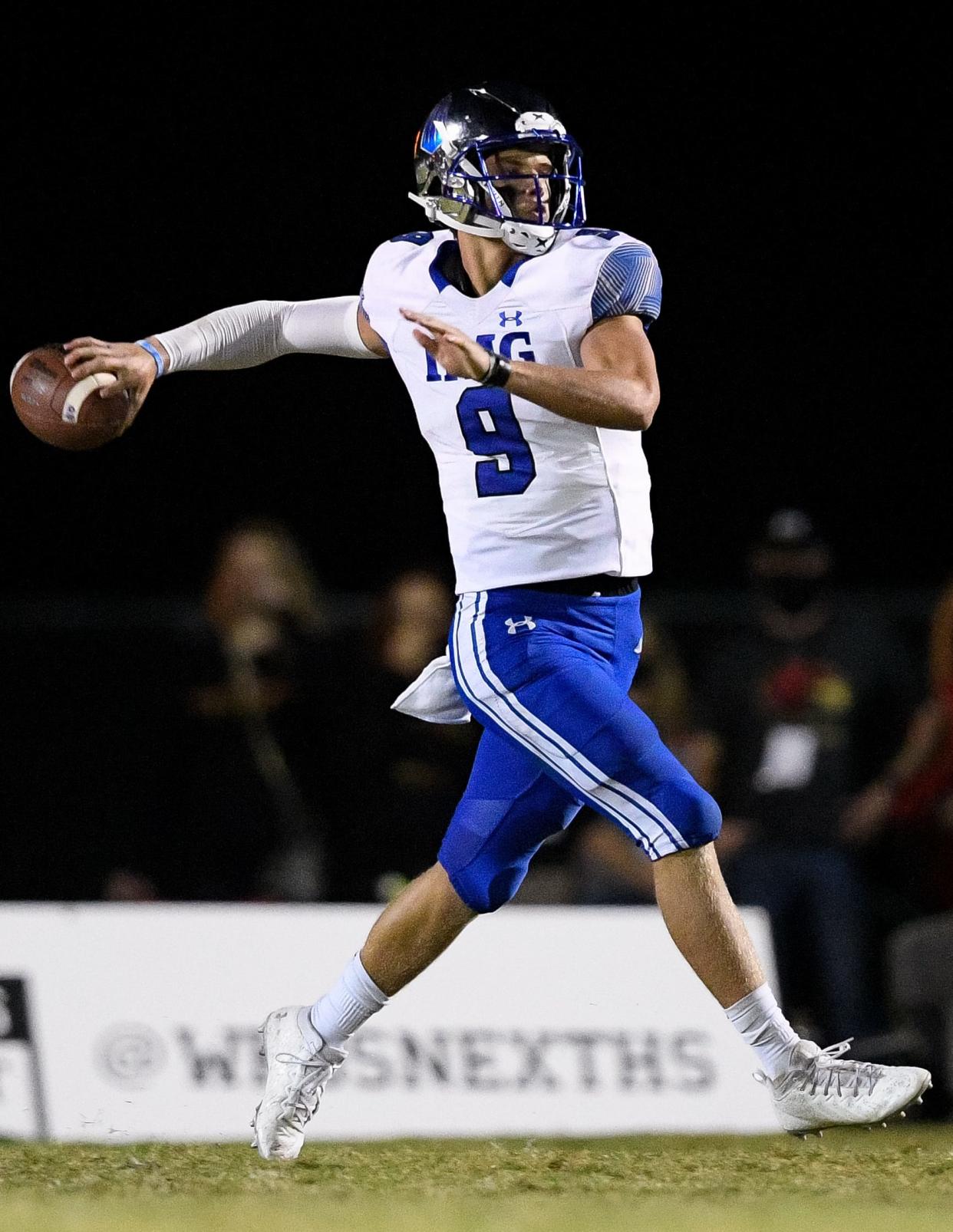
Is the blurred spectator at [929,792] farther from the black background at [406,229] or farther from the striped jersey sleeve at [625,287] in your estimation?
the black background at [406,229]

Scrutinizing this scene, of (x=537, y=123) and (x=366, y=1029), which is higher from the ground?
(x=537, y=123)

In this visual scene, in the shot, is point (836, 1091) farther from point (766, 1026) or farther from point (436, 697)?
point (436, 697)

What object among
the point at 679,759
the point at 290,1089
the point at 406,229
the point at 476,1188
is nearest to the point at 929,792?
the point at 679,759

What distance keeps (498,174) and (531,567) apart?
833mm

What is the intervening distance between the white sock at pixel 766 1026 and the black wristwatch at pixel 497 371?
1319mm

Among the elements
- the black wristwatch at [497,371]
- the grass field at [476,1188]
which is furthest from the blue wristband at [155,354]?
the grass field at [476,1188]

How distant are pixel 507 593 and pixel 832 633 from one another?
2.99m

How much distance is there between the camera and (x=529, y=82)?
9.33 m

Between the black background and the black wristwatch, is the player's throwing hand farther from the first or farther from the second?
the black background

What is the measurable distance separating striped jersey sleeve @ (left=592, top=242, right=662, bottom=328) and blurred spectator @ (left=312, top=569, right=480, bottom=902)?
2952 mm

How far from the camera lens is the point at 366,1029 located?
5.65m

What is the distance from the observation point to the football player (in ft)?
12.7

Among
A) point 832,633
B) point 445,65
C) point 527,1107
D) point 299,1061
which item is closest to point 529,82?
point 445,65

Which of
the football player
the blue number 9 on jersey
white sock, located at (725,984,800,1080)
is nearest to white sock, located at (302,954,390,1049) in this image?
the football player
